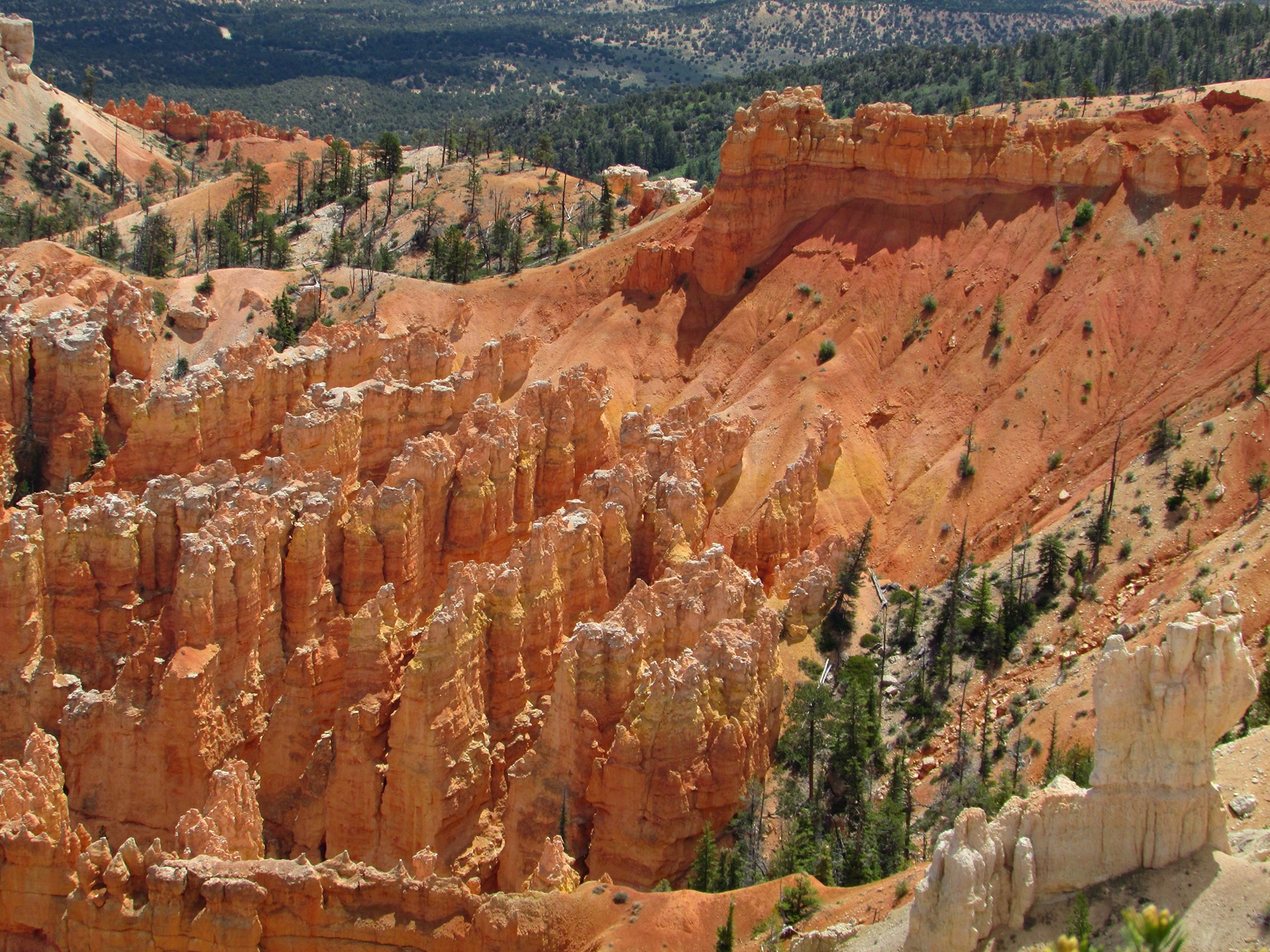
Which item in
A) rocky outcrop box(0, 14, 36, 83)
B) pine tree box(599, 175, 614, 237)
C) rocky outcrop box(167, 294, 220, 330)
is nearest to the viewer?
rocky outcrop box(167, 294, 220, 330)

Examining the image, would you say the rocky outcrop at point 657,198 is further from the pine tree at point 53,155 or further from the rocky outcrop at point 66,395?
the pine tree at point 53,155

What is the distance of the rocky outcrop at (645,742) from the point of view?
123ft

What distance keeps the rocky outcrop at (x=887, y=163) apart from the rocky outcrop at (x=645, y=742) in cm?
3955

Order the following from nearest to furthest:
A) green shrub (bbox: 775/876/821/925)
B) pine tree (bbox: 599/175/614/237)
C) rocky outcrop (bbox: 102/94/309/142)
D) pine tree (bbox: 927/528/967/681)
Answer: green shrub (bbox: 775/876/821/925)
pine tree (bbox: 927/528/967/681)
pine tree (bbox: 599/175/614/237)
rocky outcrop (bbox: 102/94/309/142)

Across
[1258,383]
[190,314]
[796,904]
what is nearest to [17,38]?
[190,314]

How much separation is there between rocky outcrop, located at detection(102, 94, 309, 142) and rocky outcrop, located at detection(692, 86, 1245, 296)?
87.7m

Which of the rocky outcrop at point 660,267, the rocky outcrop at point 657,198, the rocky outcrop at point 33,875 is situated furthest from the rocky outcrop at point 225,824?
the rocky outcrop at point 657,198

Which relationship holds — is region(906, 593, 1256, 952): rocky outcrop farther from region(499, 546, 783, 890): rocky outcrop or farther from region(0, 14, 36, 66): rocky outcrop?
region(0, 14, 36, 66): rocky outcrop

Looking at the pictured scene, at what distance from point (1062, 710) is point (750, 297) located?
38618 millimetres

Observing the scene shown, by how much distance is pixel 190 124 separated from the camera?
157 metres

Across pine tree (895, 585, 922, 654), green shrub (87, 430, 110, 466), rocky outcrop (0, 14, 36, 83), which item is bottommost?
pine tree (895, 585, 922, 654)

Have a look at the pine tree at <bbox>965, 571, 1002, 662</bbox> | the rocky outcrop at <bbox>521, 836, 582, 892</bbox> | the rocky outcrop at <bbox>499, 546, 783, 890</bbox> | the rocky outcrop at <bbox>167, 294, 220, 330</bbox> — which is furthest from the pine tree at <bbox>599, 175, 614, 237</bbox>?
the rocky outcrop at <bbox>521, 836, 582, 892</bbox>

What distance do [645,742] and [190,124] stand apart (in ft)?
450

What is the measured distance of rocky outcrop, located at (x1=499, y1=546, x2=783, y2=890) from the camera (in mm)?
37344
